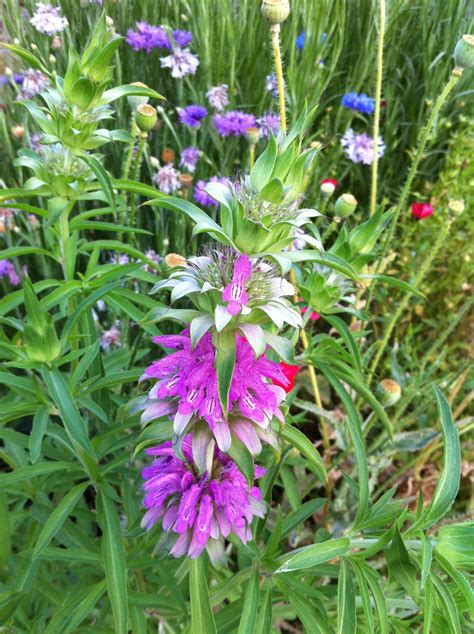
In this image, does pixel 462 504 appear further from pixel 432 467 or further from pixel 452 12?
pixel 452 12

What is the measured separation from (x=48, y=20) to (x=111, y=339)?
112 centimetres

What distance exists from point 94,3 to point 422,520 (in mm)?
2074

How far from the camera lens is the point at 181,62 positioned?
76.2 inches

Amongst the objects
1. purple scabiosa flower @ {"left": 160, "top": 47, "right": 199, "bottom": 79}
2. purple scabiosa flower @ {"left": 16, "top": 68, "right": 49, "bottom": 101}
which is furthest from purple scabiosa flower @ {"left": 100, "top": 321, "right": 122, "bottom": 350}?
purple scabiosa flower @ {"left": 160, "top": 47, "right": 199, "bottom": 79}

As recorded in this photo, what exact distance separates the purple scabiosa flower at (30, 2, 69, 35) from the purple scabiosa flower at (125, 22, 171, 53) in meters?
0.22

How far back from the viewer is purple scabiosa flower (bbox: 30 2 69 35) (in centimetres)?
185

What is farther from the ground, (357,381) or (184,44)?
(184,44)

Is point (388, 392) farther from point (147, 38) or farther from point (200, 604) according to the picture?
point (147, 38)

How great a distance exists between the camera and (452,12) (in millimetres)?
2271

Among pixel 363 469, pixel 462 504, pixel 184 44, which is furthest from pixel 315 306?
pixel 184 44

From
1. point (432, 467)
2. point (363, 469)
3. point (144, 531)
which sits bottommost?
point (432, 467)

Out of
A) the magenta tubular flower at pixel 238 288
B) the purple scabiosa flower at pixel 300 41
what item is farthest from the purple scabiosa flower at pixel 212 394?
the purple scabiosa flower at pixel 300 41

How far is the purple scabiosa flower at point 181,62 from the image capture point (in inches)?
75.1

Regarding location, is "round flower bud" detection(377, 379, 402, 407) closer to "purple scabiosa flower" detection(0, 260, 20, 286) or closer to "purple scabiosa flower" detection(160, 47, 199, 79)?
"purple scabiosa flower" detection(0, 260, 20, 286)
